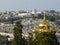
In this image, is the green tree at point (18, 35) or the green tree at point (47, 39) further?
the green tree at point (18, 35)

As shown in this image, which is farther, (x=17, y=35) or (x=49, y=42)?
(x=17, y=35)

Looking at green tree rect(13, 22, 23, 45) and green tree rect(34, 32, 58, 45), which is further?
green tree rect(13, 22, 23, 45)

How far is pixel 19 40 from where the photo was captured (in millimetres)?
31750

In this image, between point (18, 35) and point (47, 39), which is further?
point (18, 35)

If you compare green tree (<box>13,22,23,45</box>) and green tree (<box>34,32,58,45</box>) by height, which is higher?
green tree (<box>34,32,58,45</box>)

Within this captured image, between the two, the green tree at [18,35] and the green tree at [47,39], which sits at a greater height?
the green tree at [47,39]

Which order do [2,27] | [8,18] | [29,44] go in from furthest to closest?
[8,18], [2,27], [29,44]

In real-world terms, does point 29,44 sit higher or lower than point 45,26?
lower

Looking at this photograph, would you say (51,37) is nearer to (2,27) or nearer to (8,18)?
(2,27)

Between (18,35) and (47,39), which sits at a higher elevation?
(47,39)

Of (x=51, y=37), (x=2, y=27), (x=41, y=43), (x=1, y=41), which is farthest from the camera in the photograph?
(x=2, y=27)

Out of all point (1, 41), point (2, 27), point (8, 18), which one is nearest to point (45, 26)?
point (1, 41)

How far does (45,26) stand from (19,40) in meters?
2.91

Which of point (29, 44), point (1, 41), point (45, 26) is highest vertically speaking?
point (45, 26)
